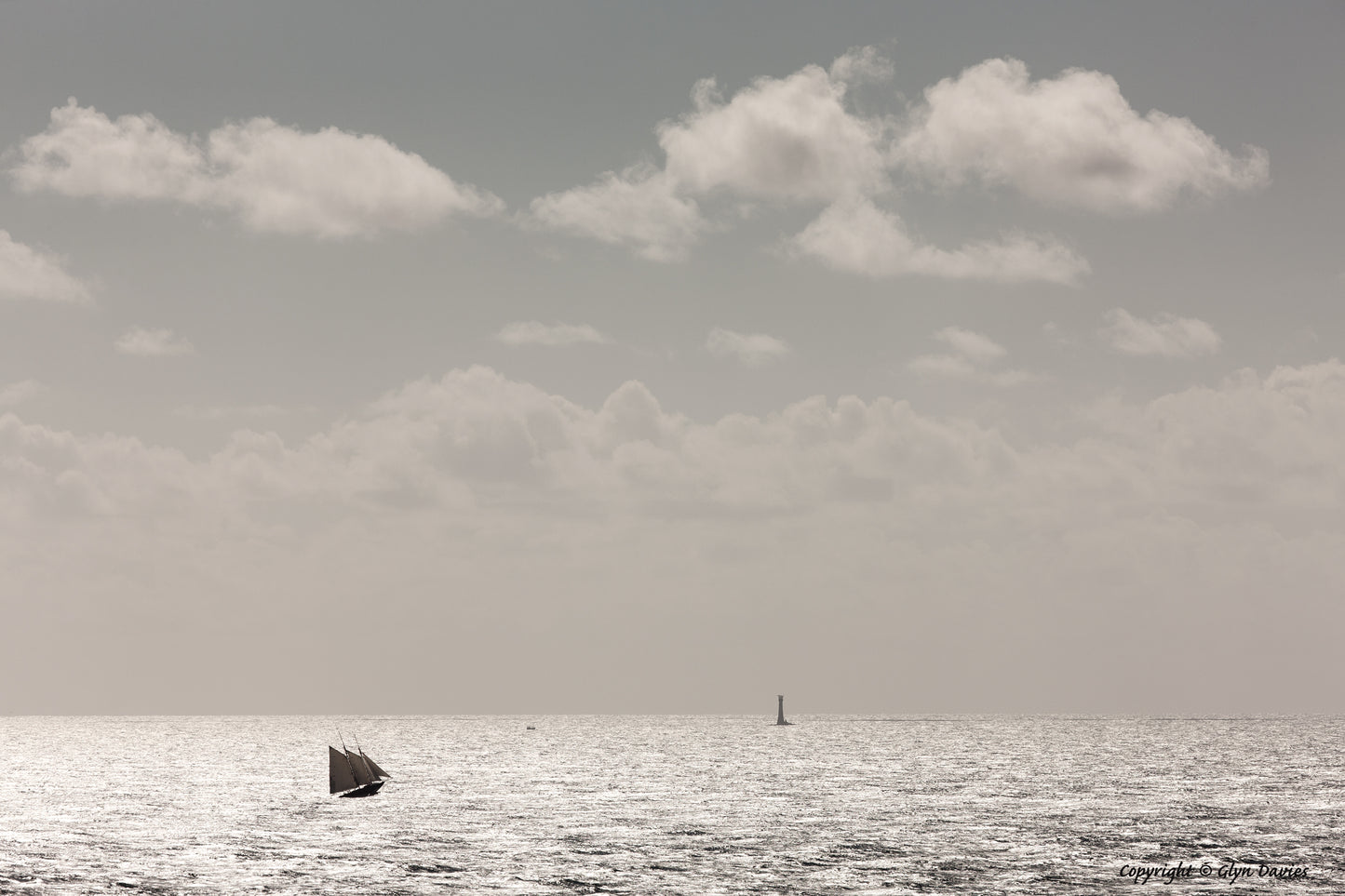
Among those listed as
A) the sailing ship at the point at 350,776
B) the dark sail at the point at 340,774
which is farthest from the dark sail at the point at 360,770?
the dark sail at the point at 340,774

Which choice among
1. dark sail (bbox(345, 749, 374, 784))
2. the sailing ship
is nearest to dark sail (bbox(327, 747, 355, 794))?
the sailing ship

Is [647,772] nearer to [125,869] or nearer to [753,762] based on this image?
[753,762]

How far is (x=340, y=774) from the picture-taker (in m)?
115

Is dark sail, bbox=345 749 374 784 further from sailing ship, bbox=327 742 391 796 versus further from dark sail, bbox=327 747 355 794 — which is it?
dark sail, bbox=327 747 355 794

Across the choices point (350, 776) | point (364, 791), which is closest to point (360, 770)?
point (364, 791)

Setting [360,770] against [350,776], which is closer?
[350,776]

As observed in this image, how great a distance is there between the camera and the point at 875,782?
140625 mm

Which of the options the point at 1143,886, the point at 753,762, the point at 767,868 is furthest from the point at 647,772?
the point at 1143,886

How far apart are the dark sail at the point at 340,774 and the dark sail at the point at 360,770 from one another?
0.50 meters

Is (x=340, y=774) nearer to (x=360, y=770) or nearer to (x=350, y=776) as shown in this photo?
(x=350, y=776)

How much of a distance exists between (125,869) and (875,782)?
86.8 m

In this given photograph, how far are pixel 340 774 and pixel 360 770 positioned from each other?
3724 mm

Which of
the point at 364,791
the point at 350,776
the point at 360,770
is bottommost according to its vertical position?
the point at 364,791

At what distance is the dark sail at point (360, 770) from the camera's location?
118 metres
